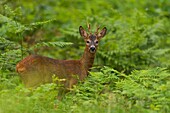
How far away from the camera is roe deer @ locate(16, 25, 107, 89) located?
9.98m

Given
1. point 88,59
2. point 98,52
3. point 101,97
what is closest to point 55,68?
point 88,59

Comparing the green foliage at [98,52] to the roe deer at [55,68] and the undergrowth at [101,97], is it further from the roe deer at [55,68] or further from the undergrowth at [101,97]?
the roe deer at [55,68]

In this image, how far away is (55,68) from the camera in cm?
1047

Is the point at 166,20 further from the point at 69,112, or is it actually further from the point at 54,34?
the point at 69,112

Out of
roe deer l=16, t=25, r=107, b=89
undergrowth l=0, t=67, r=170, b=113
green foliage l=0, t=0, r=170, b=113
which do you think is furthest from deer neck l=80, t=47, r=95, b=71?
undergrowth l=0, t=67, r=170, b=113

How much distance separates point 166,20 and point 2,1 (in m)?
5.10

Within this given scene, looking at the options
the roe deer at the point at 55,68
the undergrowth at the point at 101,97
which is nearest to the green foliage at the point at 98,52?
the undergrowth at the point at 101,97

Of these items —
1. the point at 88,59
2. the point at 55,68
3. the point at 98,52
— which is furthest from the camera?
the point at 98,52

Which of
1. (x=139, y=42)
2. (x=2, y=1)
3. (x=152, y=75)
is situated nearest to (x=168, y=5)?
(x=139, y=42)

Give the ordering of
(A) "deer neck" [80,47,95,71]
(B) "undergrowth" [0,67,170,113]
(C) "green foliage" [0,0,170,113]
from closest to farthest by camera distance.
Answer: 1. (B) "undergrowth" [0,67,170,113]
2. (C) "green foliage" [0,0,170,113]
3. (A) "deer neck" [80,47,95,71]

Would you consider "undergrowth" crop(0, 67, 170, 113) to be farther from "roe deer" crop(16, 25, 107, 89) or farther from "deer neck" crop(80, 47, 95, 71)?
"deer neck" crop(80, 47, 95, 71)

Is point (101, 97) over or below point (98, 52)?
below

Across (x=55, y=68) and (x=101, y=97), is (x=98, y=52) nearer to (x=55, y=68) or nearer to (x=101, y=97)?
(x=55, y=68)

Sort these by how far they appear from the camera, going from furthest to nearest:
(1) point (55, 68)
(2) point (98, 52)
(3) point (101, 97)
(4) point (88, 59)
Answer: (2) point (98, 52) → (4) point (88, 59) → (1) point (55, 68) → (3) point (101, 97)
